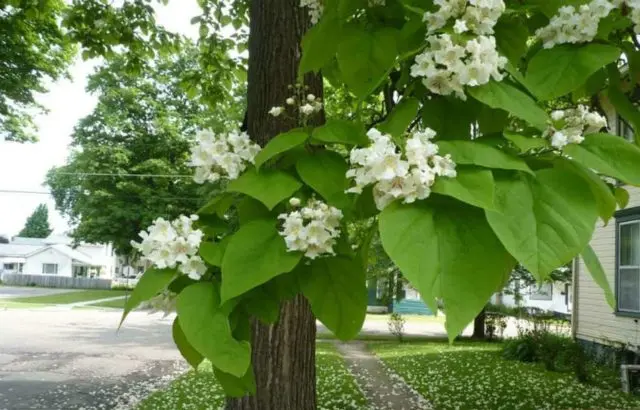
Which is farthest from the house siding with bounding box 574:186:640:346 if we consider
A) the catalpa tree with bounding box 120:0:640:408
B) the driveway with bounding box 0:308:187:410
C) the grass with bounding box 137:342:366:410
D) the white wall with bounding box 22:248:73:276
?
the white wall with bounding box 22:248:73:276

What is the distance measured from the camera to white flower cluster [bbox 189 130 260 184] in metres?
1.17

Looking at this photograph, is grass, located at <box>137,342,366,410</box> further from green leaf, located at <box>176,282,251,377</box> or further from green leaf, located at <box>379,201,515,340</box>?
green leaf, located at <box>379,201,515,340</box>

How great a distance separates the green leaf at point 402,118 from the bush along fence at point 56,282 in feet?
180

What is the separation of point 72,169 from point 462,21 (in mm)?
38474

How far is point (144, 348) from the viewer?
16297mm

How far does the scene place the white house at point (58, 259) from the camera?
67.1m

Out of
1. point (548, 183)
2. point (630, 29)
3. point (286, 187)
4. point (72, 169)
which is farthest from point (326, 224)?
point (72, 169)

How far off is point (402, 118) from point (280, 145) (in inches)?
8.0

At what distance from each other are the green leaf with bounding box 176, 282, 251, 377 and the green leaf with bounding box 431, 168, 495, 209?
1.18ft

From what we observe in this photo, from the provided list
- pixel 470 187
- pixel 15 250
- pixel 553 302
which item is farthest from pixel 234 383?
pixel 15 250

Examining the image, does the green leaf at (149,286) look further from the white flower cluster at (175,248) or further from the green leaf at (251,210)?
the green leaf at (251,210)

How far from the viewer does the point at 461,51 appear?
893 mm

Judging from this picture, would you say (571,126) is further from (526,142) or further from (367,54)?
(367,54)

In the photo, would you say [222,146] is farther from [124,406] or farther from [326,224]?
[124,406]
